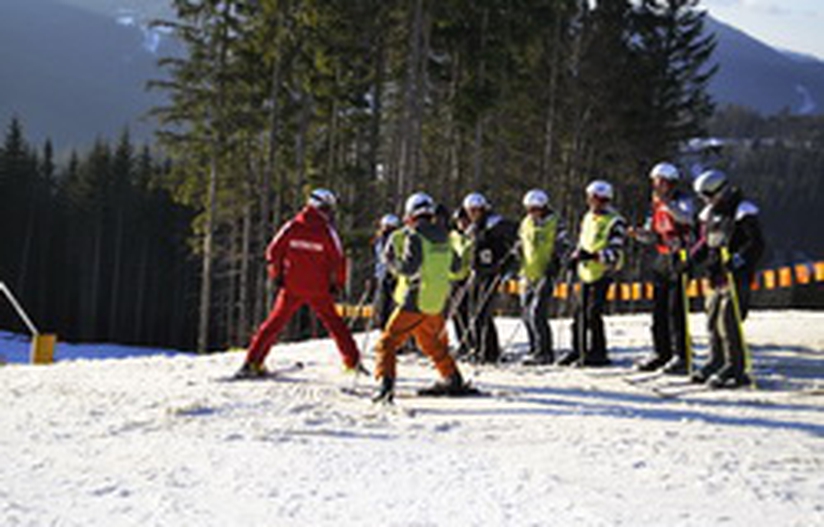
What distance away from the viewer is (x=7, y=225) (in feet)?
171

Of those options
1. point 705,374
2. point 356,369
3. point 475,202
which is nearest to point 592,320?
point 705,374

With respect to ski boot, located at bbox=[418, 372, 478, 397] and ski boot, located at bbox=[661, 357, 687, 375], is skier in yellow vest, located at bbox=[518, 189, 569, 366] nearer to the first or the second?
ski boot, located at bbox=[661, 357, 687, 375]

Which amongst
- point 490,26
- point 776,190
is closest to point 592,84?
point 490,26

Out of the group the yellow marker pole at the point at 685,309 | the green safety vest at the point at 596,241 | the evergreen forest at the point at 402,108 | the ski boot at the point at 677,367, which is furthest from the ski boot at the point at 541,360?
the evergreen forest at the point at 402,108

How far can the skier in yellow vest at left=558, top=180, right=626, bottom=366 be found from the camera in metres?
9.02

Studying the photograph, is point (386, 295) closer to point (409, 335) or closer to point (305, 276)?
point (305, 276)

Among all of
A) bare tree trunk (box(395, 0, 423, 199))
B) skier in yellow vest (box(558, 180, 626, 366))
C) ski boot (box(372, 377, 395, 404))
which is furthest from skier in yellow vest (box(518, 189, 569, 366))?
bare tree trunk (box(395, 0, 423, 199))

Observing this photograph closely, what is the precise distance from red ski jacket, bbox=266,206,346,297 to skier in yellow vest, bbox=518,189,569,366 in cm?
256

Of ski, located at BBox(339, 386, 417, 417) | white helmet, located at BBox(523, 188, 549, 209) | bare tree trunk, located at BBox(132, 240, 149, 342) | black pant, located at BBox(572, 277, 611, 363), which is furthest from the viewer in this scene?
bare tree trunk, located at BBox(132, 240, 149, 342)

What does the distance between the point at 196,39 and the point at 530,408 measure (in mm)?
18867

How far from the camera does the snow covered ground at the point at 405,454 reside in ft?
13.3

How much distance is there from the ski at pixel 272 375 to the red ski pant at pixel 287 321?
0.61 feet

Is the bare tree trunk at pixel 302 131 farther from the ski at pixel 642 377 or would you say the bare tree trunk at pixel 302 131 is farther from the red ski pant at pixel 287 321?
the ski at pixel 642 377

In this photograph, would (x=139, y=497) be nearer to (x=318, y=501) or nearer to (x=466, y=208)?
(x=318, y=501)
